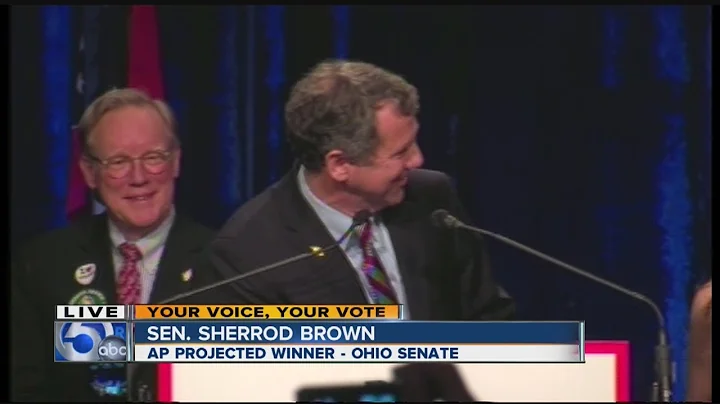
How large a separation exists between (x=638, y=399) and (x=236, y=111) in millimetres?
1399

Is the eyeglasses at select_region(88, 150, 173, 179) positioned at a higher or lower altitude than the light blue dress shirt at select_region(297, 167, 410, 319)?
higher

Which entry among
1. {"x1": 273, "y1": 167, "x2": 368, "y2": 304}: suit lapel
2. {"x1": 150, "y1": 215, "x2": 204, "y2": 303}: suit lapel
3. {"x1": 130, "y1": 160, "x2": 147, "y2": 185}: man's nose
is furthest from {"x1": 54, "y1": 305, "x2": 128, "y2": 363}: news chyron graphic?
{"x1": 273, "y1": 167, "x2": 368, "y2": 304}: suit lapel

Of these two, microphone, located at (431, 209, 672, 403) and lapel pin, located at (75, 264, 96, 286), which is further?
lapel pin, located at (75, 264, 96, 286)

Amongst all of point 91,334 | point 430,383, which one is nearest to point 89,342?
point 91,334

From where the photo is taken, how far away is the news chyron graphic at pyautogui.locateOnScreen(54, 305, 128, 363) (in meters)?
3.81

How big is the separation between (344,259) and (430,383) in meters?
0.43

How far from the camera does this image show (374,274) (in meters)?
3.82

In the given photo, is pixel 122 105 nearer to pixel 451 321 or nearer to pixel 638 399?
pixel 451 321

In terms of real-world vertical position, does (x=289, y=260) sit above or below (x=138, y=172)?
below

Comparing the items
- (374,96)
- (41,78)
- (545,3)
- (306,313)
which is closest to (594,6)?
(545,3)

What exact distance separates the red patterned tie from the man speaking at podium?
20 centimetres

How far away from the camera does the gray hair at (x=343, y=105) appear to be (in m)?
3.78

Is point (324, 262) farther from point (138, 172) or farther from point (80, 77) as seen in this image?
point (80, 77)

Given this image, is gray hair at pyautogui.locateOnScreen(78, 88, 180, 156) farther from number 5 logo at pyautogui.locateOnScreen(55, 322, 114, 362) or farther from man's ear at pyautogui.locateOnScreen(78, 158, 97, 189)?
number 5 logo at pyautogui.locateOnScreen(55, 322, 114, 362)
